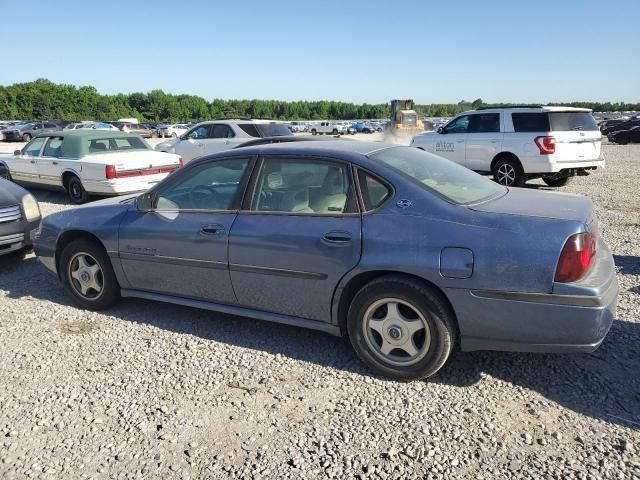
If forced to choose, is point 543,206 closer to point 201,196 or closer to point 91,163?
point 201,196

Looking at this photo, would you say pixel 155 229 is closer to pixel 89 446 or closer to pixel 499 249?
pixel 89 446

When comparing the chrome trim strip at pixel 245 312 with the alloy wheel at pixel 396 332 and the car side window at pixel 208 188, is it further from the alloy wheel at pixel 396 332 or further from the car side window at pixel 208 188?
the car side window at pixel 208 188

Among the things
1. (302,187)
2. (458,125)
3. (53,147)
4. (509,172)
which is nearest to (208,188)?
(302,187)

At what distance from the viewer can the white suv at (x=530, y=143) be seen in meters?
10.2

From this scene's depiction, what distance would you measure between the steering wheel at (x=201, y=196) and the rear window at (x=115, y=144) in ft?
22.3

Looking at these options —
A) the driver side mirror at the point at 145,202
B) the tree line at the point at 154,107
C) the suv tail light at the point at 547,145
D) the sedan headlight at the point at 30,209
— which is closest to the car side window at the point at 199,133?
the sedan headlight at the point at 30,209

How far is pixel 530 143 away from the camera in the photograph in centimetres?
1031

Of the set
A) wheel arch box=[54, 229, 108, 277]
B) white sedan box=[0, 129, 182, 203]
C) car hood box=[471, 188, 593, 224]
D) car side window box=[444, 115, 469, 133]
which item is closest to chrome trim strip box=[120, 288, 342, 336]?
wheel arch box=[54, 229, 108, 277]

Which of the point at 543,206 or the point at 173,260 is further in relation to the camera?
the point at 173,260

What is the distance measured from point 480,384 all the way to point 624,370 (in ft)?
3.15

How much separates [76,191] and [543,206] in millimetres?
9043

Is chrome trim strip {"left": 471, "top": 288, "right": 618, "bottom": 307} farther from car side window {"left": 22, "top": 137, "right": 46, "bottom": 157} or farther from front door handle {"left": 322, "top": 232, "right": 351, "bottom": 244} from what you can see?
car side window {"left": 22, "top": 137, "right": 46, "bottom": 157}

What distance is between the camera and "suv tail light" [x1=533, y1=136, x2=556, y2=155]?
10.1 meters

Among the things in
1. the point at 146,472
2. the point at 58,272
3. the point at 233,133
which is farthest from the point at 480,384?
the point at 233,133
